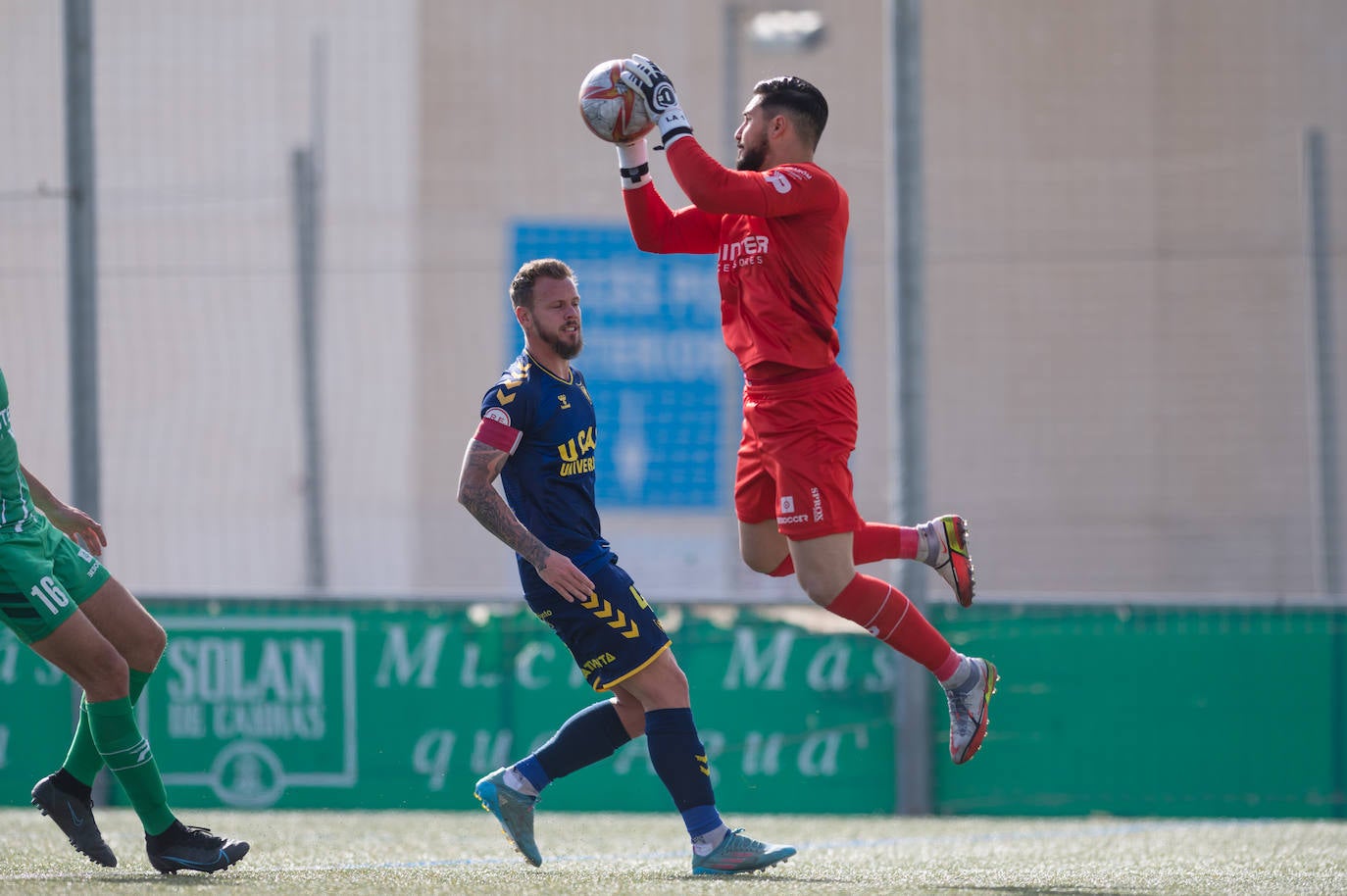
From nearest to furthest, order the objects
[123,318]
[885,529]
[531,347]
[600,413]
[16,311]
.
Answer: [531,347] < [885,529] < [16,311] < [123,318] < [600,413]

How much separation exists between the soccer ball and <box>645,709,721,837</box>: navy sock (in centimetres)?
178

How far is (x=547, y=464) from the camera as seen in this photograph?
495 cm

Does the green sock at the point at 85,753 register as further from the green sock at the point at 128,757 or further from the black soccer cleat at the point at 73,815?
the green sock at the point at 128,757

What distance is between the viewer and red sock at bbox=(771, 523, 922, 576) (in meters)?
5.28

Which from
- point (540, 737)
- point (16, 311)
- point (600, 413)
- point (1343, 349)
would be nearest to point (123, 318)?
point (16, 311)

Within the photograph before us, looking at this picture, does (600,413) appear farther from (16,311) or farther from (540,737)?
(540,737)

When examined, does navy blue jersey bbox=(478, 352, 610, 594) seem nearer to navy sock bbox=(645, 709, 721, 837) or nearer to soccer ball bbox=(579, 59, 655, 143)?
navy sock bbox=(645, 709, 721, 837)

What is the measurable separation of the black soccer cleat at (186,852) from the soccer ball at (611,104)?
237 cm

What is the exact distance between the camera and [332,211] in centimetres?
1585

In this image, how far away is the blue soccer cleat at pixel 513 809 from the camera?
5.17 m

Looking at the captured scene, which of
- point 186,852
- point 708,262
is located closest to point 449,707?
point 186,852

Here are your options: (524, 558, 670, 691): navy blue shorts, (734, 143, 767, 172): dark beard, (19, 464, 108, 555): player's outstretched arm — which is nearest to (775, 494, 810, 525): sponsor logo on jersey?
(524, 558, 670, 691): navy blue shorts

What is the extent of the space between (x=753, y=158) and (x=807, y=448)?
94 cm

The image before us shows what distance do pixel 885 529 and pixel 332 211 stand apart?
1148 centimetres
